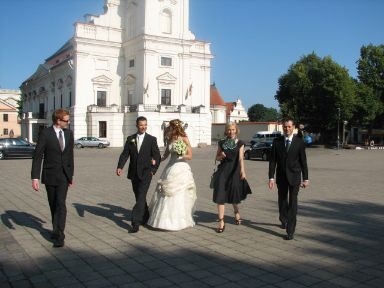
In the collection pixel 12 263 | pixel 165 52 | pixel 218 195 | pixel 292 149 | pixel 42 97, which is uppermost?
pixel 165 52

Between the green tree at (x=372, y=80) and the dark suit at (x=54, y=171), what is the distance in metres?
59.7

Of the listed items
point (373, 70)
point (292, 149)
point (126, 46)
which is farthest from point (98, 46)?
point (292, 149)

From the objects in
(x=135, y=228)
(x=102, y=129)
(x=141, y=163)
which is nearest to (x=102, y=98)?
(x=102, y=129)

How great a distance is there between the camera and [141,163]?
774cm

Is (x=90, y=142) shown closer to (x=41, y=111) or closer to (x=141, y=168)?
(x=41, y=111)

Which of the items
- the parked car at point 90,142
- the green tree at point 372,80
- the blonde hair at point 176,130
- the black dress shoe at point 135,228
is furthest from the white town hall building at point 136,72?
the black dress shoe at point 135,228

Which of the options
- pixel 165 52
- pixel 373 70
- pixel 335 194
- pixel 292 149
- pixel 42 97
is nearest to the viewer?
pixel 292 149

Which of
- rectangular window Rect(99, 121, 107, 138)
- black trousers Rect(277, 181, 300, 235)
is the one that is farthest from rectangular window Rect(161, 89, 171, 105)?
black trousers Rect(277, 181, 300, 235)

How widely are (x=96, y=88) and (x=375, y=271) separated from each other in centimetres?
5399

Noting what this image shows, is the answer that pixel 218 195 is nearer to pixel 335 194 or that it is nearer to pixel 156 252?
pixel 156 252

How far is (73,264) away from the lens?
566 centimetres

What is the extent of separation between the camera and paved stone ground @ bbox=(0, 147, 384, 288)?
5145mm

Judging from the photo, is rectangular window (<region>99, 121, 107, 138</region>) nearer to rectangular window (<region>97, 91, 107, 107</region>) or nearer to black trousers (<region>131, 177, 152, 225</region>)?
rectangular window (<region>97, 91, 107, 107</region>)

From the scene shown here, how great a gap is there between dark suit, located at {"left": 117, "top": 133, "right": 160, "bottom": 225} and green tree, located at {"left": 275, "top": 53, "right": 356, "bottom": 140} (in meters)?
50.5
